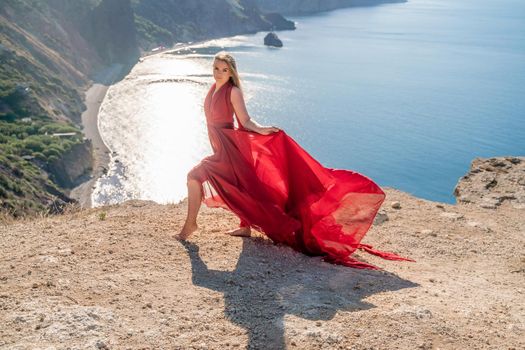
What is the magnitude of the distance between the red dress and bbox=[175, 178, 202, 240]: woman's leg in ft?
0.30

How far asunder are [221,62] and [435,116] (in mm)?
59255

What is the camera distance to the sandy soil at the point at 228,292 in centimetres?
455

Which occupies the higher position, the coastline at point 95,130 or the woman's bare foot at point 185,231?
the woman's bare foot at point 185,231

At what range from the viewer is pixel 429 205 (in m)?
9.88

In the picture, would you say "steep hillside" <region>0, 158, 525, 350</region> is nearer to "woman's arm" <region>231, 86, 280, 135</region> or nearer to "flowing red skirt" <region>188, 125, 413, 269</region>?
"flowing red skirt" <region>188, 125, 413, 269</region>

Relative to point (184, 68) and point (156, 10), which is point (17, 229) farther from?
point (156, 10)

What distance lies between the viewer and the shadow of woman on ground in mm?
4875

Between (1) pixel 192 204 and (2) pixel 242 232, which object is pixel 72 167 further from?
(1) pixel 192 204

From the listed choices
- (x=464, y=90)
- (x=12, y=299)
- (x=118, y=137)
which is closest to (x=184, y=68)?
(x=118, y=137)

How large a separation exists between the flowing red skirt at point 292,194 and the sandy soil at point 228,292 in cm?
29

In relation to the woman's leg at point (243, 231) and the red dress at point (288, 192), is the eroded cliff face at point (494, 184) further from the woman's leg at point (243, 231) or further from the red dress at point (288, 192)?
the woman's leg at point (243, 231)

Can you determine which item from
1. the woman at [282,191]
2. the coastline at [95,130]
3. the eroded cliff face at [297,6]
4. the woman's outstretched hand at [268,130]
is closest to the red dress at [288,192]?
the woman at [282,191]

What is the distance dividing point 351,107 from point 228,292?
62292mm

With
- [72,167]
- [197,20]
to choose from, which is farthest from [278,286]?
[197,20]
